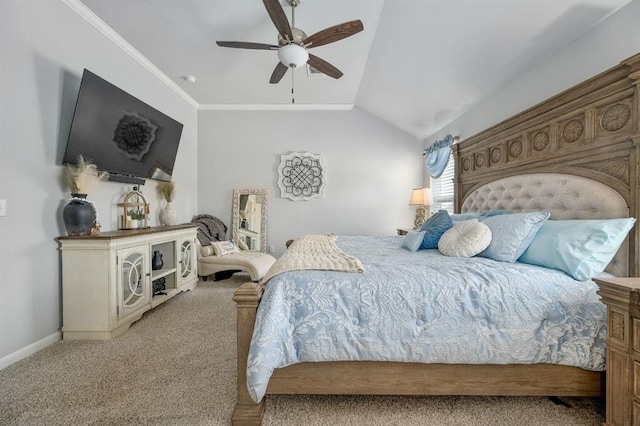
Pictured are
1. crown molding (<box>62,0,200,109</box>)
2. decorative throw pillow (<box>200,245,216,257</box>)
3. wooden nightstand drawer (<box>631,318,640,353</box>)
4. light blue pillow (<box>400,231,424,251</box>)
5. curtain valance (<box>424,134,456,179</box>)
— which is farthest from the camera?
decorative throw pillow (<box>200,245,216,257</box>)

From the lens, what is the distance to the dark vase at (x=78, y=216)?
2184mm

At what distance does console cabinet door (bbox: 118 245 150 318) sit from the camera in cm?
234

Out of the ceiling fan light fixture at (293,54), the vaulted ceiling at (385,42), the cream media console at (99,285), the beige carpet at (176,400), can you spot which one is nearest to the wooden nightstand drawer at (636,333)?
the beige carpet at (176,400)

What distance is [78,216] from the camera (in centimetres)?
220

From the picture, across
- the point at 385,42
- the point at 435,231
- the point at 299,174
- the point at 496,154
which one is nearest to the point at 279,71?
the point at 385,42

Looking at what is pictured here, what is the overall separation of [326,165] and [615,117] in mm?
3583

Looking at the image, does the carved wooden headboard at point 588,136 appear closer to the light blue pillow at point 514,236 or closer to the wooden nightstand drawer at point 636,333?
the light blue pillow at point 514,236

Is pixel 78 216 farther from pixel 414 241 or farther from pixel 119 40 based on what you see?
pixel 414 241

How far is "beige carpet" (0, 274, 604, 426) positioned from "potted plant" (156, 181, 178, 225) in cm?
177

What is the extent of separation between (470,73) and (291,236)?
3.45 meters

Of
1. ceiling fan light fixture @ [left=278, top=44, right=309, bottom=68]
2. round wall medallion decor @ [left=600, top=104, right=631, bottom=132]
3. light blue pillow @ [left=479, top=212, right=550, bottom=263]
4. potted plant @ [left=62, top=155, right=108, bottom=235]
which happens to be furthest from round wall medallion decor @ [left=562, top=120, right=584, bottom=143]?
potted plant @ [left=62, top=155, right=108, bottom=235]

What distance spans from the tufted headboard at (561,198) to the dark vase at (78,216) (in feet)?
12.1

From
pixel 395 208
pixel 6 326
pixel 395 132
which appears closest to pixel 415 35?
pixel 395 132

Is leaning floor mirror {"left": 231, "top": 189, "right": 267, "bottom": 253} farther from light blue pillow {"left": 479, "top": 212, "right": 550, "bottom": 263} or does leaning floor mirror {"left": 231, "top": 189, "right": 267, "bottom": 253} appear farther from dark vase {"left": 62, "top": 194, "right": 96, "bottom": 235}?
light blue pillow {"left": 479, "top": 212, "right": 550, "bottom": 263}
